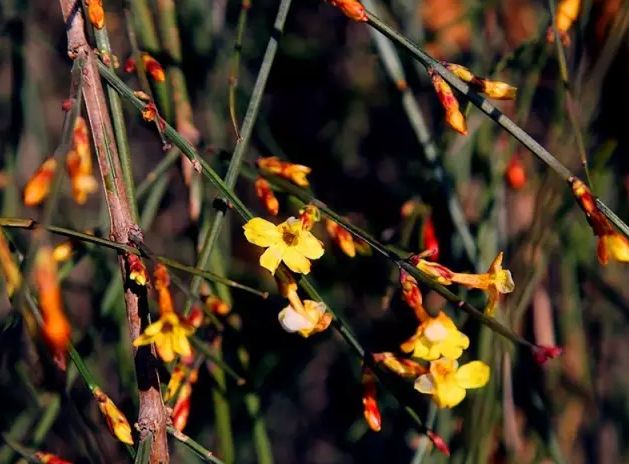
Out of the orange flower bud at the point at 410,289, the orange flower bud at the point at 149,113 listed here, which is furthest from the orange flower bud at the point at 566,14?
the orange flower bud at the point at 149,113

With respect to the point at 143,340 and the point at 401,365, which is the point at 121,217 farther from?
the point at 401,365

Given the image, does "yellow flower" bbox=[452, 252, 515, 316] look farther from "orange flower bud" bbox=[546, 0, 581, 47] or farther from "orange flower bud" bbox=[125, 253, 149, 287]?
"orange flower bud" bbox=[546, 0, 581, 47]

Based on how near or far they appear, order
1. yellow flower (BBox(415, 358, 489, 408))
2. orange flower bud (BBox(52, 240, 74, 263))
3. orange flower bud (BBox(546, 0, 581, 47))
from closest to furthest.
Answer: yellow flower (BBox(415, 358, 489, 408))
orange flower bud (BBox(52, 240, 74, 263))
orange flower bud (BBox(546, 0, 581, 47))

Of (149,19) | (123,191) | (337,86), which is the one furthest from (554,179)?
(337,86)

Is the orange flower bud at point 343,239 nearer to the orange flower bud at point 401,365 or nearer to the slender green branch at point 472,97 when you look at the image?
the orange flower bud at point 401,365

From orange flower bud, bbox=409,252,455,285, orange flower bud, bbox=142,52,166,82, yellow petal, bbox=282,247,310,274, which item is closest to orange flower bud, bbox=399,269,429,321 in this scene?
orange flower bud, bbox=409,252,455,285
